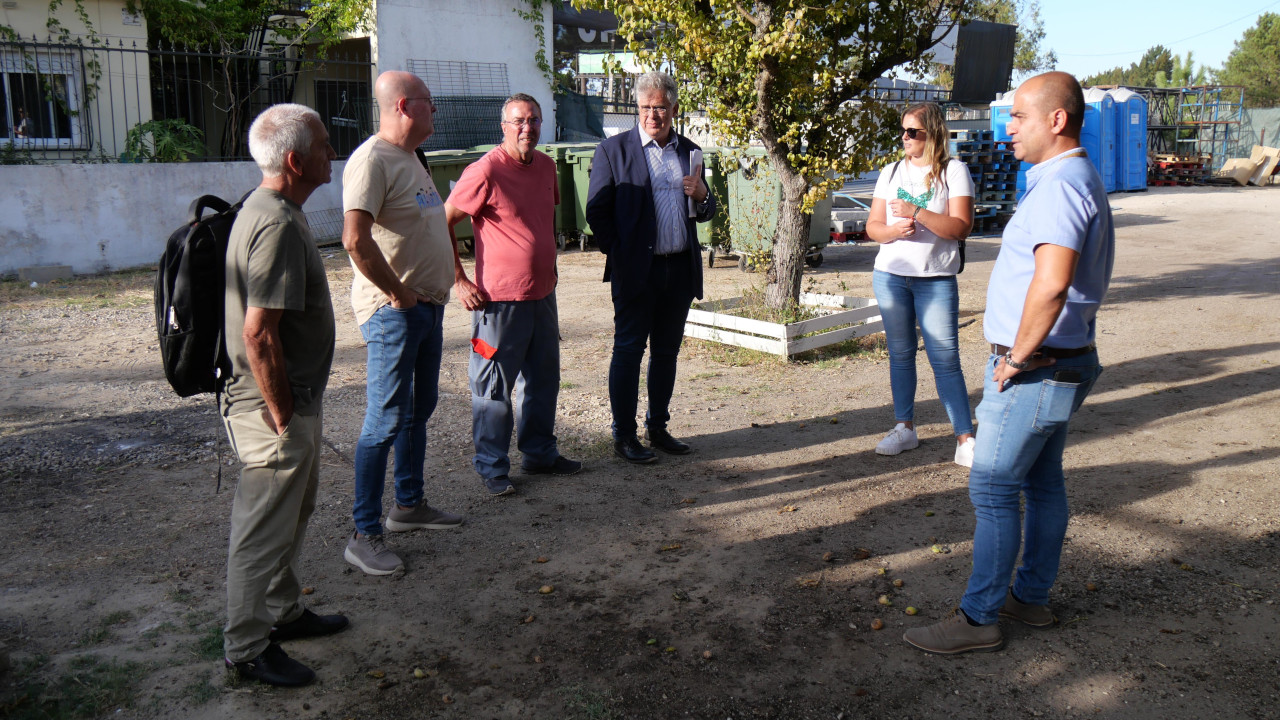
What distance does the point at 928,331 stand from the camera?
200 inches

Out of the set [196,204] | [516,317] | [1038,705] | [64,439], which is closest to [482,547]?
[516,317]

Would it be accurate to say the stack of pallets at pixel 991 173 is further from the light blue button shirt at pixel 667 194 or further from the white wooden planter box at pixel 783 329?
the light blue button shirt at pixel 667 194

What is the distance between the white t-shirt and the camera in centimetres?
498

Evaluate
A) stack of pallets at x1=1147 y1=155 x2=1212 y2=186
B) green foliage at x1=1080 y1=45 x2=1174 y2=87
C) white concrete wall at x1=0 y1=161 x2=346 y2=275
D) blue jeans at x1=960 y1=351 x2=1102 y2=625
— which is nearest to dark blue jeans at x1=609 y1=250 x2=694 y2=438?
blue jeans at x1=960 y1=351 x2=1102 y2=625

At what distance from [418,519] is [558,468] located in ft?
3.29

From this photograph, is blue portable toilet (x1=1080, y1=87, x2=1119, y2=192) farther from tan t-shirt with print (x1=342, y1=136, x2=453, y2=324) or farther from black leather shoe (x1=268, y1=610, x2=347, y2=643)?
black leather shoe (x1=268, y1=610, x2=347, y2=643)

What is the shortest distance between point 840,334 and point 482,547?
4.43 meters

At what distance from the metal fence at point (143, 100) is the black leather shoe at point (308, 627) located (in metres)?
9.99

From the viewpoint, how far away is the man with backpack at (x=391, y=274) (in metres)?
3.71

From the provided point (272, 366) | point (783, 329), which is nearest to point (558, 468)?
point (272, 366)

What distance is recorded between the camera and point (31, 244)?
38.9 feet

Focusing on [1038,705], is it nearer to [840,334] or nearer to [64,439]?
[840,334]

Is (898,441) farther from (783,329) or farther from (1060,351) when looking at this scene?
(1060,351)

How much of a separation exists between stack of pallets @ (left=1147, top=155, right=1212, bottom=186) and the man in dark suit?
27.7m
